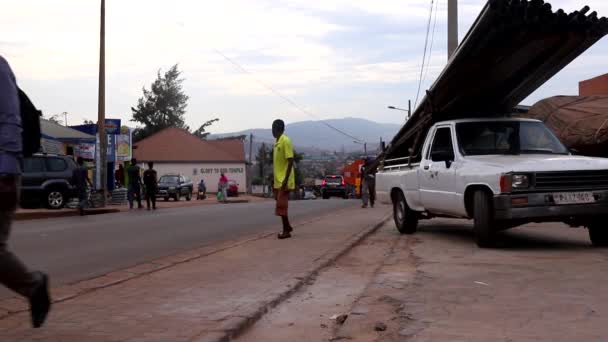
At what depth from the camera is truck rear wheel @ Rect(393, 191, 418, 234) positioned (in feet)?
37.7

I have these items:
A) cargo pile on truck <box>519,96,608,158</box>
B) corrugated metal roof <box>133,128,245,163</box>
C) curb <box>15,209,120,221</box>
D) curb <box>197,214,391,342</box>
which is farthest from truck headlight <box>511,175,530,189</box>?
corrugated metal roof <box>133,128,245,163</box>

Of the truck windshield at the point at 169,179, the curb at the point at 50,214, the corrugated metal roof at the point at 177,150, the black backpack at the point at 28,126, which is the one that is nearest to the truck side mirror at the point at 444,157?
the black backpack at the point at 28,126

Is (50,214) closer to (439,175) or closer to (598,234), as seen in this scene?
(439,175)

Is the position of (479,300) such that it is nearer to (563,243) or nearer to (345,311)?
(345,311)

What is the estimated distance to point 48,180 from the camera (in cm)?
2150

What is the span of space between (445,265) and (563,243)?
287 centimetres

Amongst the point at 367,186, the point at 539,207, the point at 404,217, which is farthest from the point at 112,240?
the point at 367,186

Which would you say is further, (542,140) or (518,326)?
(542,140)

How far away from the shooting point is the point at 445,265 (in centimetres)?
759

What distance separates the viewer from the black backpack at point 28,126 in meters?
4.09

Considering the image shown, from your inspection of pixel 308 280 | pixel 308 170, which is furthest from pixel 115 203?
pixel 308 170

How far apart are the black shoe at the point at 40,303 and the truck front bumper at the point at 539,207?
5.76 meters

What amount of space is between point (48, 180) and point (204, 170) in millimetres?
49491

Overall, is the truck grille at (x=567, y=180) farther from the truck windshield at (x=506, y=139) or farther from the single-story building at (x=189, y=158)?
→ the single-story building at (x=189, y=158)
